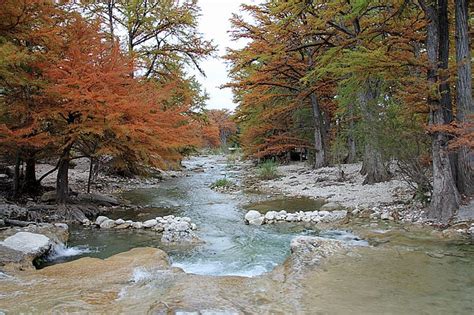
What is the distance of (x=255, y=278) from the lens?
5.20 metres

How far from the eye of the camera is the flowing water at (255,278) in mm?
4079

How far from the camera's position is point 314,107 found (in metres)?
20.0

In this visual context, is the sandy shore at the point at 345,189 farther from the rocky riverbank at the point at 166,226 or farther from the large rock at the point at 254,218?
the rocky riverbank at the point at 166,226

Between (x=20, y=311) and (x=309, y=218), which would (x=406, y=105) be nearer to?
(x=309, y=218)

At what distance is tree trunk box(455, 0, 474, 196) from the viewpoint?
7.78 metres

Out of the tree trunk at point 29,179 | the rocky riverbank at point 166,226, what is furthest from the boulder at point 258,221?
the tree trunk at point 29,179

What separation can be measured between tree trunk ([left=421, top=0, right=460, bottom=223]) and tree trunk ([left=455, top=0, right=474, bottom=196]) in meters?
0.25

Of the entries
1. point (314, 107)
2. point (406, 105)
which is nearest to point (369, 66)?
point (406, 105)

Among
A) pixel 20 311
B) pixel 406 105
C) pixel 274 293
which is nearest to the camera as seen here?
pixel 20 311

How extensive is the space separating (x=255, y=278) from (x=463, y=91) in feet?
19.3

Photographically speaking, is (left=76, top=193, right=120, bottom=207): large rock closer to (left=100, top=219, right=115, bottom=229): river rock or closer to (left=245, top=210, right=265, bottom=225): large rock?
(left=100, top=219, right=115, bottom=229): river rock

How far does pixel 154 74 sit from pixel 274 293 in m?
16.8

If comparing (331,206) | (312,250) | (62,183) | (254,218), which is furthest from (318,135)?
(312,250)

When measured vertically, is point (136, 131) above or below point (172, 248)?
above
